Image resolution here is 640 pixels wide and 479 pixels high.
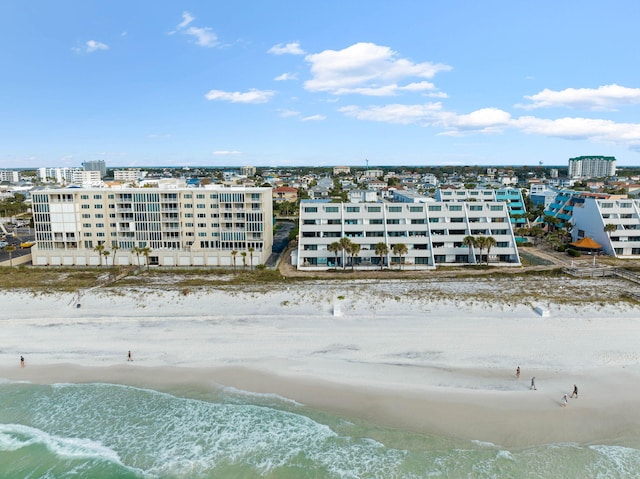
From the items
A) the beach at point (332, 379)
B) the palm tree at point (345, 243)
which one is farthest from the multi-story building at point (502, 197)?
the beach at point (332, 379)

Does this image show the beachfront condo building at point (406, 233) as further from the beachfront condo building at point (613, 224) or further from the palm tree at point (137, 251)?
the palm tree at point (137, 251)

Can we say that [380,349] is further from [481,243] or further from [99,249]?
[99,249]

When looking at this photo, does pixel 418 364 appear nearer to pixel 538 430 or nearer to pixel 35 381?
pixel 538 430

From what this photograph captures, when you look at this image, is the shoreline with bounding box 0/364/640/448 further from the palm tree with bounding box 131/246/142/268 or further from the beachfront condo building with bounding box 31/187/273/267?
the beachfront condo building with bounding box 31/187/273/267

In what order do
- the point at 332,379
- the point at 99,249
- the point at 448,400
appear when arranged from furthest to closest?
the point at 99,249
the point at 332,379
the point at 448,400

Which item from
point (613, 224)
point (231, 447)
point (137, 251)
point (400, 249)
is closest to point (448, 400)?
point (231, 447)
